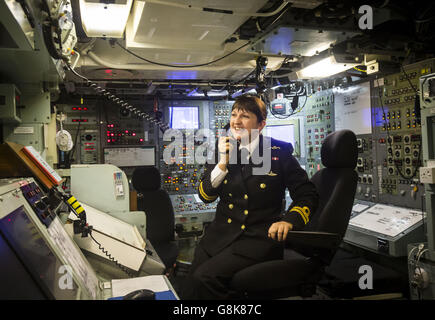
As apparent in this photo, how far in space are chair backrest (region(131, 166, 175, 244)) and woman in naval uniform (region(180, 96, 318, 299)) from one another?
1229 millimetres

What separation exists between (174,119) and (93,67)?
5.45 feet

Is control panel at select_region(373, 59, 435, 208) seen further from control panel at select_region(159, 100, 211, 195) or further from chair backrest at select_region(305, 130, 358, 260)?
control panel at select_region(159, 100, 211, 195)

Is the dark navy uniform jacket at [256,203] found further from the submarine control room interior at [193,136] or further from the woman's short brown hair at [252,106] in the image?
the woman's short brown hair at [252,106]

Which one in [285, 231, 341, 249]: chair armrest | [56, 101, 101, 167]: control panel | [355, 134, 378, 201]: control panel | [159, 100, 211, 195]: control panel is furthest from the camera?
[159, 100, 211, 195]: control panel

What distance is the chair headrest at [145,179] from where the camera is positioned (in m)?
3.08

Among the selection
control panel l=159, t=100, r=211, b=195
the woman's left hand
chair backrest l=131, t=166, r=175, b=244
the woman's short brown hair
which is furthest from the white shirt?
control panel l=159, t=100, r=211, b=195

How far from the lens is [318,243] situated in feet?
5.16

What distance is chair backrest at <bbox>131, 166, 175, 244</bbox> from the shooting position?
10.1ft

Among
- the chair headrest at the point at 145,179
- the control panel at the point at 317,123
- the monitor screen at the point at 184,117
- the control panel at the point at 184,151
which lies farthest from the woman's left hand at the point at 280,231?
the monitor screen at the point at 184,117

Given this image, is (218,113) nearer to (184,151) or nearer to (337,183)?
(184,151)

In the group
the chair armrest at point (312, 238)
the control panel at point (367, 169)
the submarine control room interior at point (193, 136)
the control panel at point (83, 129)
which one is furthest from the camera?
the control panel at point (83, 129)
